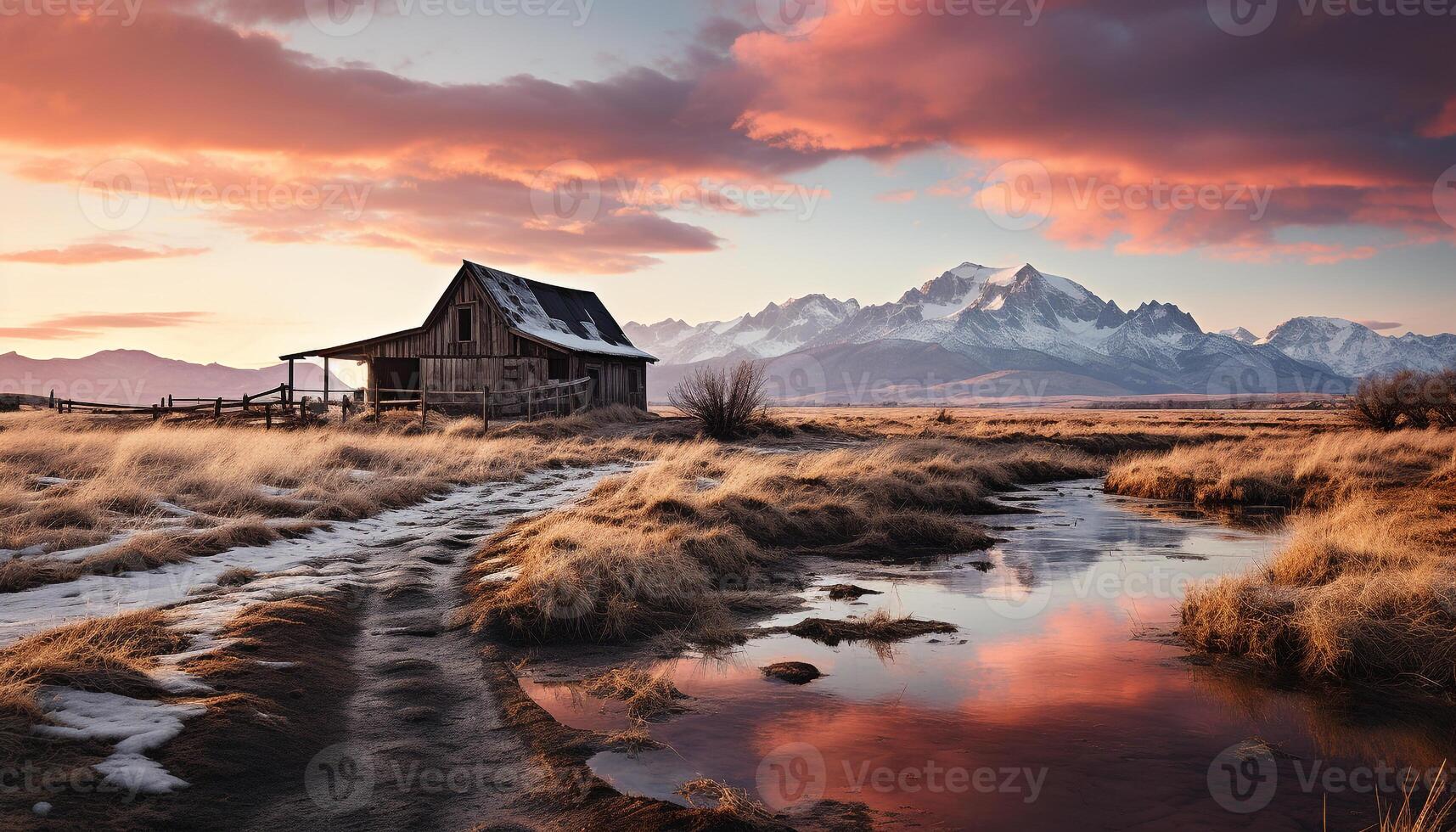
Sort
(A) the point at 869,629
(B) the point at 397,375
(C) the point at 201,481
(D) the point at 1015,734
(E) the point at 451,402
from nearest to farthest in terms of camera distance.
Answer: (D) the point at 1015,734, (A) the point at 869,629, (C) the point at 201,481, (E) the point at 451,402, (B) the point at 397,375

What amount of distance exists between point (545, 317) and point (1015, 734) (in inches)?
1443

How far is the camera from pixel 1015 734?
20.3 ft

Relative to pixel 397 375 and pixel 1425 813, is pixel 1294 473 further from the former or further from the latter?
pixel 397 375

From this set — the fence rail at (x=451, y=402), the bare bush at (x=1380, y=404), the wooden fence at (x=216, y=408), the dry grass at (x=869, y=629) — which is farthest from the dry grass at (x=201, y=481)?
the bare bush at (x=1380, y=404)

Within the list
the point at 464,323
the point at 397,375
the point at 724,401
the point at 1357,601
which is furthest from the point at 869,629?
the point at 397,375

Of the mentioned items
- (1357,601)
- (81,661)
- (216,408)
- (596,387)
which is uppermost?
(596,387)

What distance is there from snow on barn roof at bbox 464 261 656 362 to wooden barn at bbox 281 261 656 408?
82 mm

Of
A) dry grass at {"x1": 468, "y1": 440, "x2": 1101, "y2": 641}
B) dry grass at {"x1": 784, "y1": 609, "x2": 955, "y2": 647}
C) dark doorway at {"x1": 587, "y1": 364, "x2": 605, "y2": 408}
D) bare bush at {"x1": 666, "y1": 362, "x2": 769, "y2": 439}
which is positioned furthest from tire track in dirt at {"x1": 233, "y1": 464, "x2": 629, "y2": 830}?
dark doorway at {"x1": 587, "y1": 364, "x2": 605, "y2": 408}

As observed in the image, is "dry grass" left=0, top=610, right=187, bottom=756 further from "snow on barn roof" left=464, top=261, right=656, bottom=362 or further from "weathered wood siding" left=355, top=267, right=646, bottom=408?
"weathered wood siding" left=355, top=267, right=646, bottom=408

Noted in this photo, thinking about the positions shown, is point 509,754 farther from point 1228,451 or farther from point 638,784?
point 1228,451

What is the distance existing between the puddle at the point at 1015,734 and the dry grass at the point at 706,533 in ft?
4.21

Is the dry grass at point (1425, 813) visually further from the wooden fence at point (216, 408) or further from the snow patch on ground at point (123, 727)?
the wooden fence at point (216, 408)

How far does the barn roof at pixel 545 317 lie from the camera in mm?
36500

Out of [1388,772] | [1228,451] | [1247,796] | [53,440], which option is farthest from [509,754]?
[1228,451]
